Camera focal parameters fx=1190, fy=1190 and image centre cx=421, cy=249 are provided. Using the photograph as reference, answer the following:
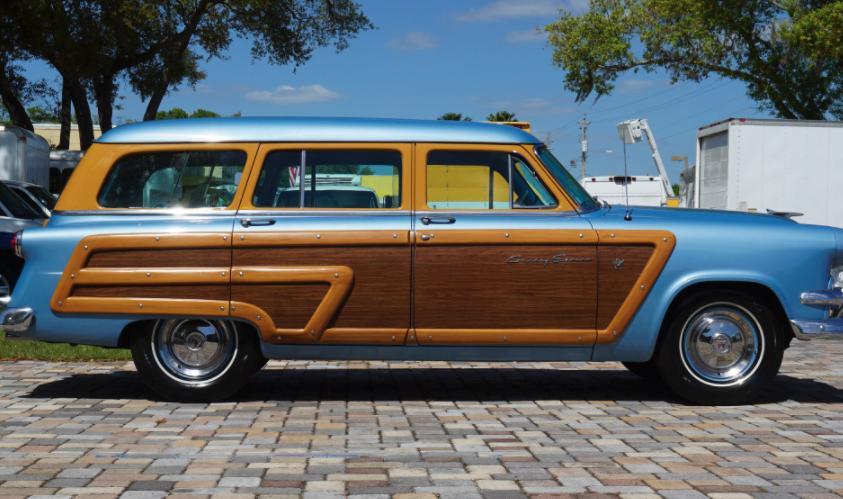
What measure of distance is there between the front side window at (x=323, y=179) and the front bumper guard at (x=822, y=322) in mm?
2714

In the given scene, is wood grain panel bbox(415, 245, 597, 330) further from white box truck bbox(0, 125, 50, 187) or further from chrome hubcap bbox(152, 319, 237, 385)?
white box truck bbox(0, 125, 50, 187)


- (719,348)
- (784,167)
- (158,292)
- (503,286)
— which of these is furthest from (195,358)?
(784,167)

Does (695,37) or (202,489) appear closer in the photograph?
(202,489)

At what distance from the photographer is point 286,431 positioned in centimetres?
683

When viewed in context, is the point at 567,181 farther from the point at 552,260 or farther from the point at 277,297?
the point at 277,297

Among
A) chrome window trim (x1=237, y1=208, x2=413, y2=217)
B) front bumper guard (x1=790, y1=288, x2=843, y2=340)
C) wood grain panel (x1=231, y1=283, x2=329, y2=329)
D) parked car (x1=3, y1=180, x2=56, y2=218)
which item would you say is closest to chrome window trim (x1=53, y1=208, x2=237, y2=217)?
chrome window trim (x1=237, y1=208, x2=413, y2=217)

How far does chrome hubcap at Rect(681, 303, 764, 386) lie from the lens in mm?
7820

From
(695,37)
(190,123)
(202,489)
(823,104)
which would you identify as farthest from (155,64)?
(202,489)

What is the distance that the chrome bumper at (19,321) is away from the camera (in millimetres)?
7691

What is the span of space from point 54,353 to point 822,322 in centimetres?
639

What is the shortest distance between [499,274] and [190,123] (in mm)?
2353

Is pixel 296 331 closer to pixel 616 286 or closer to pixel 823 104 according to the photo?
pixel 616 286

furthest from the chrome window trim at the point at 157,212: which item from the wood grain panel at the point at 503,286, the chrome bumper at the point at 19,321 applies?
the wood grain panel at the point at 503,286

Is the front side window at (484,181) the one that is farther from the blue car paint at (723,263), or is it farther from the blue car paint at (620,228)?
the blue car paint at (723,263)
